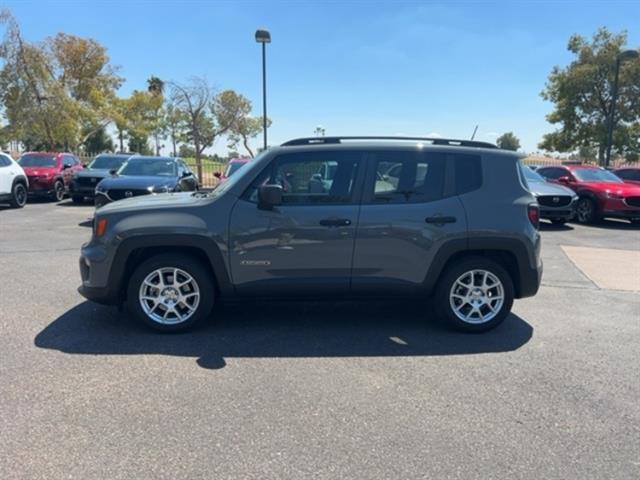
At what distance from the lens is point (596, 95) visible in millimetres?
30172

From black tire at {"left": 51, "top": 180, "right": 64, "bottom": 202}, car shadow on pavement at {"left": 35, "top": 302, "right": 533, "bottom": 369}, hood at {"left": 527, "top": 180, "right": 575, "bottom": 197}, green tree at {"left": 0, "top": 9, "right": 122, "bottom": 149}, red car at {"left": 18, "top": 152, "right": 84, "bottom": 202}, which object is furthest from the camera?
green tree at {"left": 0, "top": 9, "right": 122, "bottom": 149}

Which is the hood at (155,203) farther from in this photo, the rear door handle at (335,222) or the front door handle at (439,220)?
the front door handle at (439,220)

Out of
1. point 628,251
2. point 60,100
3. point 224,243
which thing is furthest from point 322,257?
point 60,100

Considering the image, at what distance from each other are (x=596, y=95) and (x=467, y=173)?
3015 cm

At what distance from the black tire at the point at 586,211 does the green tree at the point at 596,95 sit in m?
18.6

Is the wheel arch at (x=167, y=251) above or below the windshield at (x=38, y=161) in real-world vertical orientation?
below

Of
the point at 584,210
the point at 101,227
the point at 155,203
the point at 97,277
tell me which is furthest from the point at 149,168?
the point at 584,210

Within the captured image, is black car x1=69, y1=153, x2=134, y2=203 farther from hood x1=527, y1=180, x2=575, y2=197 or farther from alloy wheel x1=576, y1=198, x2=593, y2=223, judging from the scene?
alloy wheel x1=576, y1=198, x2=593, y2=223

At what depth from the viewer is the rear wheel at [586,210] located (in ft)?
44.9

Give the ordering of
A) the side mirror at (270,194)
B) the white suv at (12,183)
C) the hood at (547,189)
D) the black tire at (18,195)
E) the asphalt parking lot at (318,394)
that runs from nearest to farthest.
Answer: the asphalt parking lot at (318,394) → the side mirror at (270,194) → the hood at (547,189) → the white suv at (12,183) → the black tire at (18,195)

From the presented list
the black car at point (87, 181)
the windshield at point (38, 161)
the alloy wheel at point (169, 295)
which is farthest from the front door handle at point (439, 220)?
the windshield at point (38, 161)

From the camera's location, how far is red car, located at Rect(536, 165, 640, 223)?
43.2ft

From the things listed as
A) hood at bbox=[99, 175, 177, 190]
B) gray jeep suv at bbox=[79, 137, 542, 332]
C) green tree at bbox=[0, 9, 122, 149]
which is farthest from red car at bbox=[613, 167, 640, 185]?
green tree at bbox=[0, 9, 122, 149]

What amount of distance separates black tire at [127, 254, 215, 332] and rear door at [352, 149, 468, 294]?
139 cm
